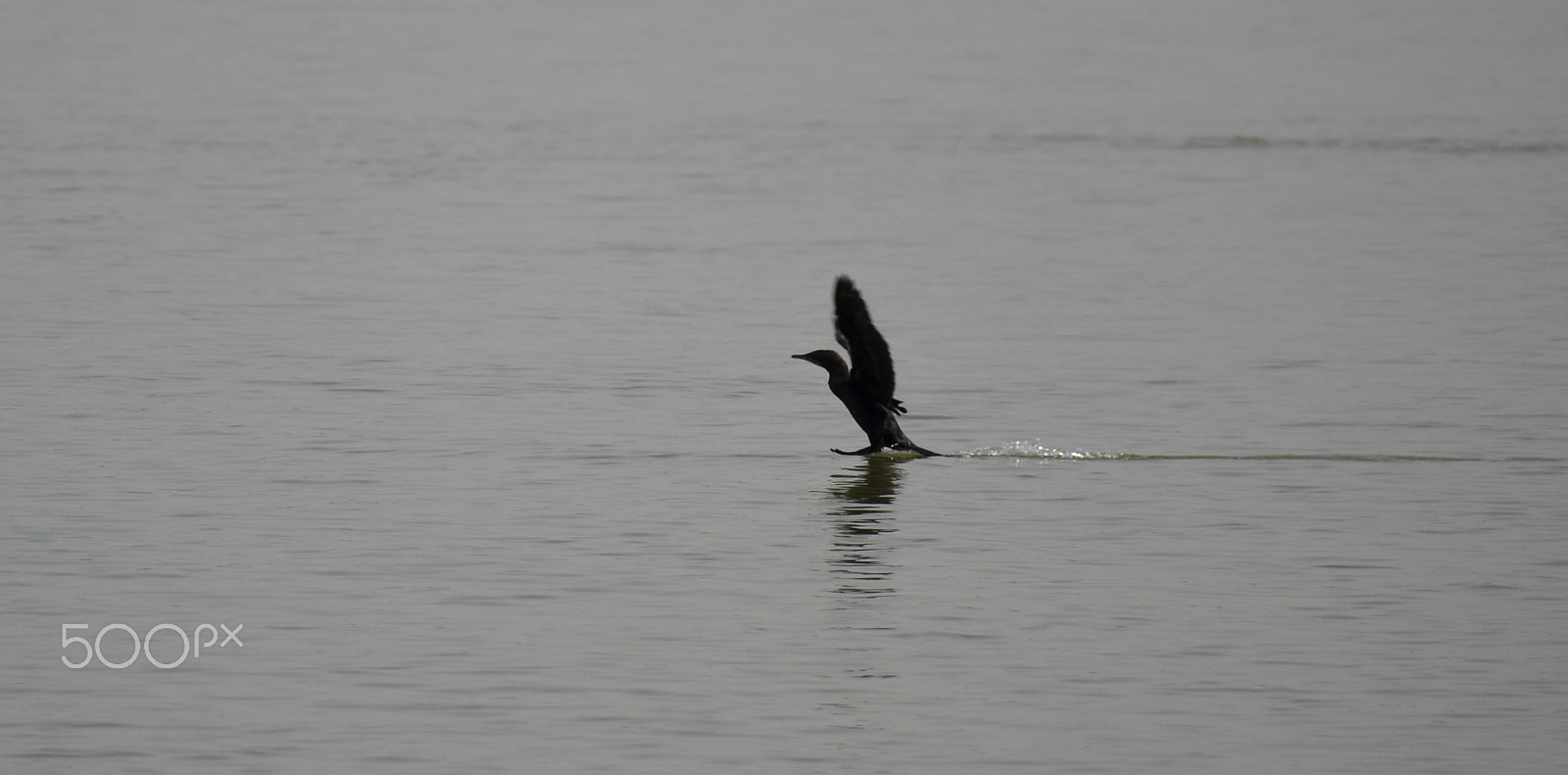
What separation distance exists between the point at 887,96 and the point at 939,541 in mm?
41087

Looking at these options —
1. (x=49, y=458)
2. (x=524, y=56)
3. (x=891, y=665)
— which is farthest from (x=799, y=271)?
(x=524, y=56)

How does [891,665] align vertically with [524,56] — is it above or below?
below

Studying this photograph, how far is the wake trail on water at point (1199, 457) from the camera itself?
15.0 meters

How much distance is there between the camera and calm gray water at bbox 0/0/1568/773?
916cm

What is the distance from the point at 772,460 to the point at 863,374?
2.87ft

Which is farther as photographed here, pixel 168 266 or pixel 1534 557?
pixel 168 266

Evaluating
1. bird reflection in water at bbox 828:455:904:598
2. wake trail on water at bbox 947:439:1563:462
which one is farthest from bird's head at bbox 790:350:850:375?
wake trail on water at bbox 947:439:1563:462

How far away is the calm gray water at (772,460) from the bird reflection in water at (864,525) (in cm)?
6

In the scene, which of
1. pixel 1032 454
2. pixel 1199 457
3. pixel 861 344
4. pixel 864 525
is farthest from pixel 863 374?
pixel 1199 457

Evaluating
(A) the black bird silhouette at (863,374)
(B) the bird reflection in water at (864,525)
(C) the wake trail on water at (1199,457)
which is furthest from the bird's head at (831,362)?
(C) the wake trail on water at (1199,457)

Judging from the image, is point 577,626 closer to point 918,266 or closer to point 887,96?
point 918,266

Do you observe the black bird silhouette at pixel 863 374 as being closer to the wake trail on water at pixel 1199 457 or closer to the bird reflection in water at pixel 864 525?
the bird reflection in water at pixel 864 525

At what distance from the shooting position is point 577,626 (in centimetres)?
1030

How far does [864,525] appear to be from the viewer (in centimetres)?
1274
